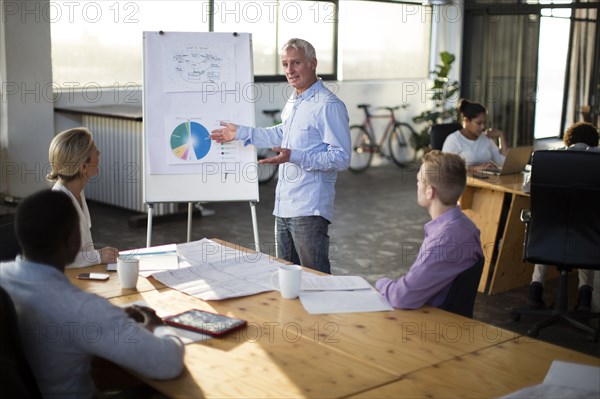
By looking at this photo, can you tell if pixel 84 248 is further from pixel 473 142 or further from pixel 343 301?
pixel 473 142

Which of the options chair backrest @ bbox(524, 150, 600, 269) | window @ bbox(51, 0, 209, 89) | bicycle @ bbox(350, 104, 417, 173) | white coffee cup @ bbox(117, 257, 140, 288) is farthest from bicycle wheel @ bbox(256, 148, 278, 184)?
white coffee cup @ bbox(117, 257, 140, 288)

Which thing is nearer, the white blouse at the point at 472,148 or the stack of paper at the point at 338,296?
the stack of paper at the point at 338,296

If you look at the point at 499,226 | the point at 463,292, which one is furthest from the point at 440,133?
the point at 463,292

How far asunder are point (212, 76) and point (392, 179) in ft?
20.5

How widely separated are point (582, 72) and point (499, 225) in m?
5.43

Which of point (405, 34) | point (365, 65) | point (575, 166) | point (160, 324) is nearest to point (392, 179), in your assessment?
point (365, 65)

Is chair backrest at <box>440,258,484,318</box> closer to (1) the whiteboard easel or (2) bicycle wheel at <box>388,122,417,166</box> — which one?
(1) the whiteboard easel

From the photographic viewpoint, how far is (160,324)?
2.22 m

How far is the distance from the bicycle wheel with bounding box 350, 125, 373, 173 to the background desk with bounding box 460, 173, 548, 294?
5231 mm

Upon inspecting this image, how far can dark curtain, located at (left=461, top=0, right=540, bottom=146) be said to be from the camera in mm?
10609

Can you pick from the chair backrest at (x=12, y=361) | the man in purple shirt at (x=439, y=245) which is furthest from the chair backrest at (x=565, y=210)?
the chair backrest at (x=12, y=361)

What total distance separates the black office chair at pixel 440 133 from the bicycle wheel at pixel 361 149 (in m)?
4.42

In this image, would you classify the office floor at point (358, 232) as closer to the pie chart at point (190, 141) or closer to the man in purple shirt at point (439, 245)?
the pie chart at point (190, 141)

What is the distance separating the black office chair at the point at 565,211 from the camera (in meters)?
4.16
